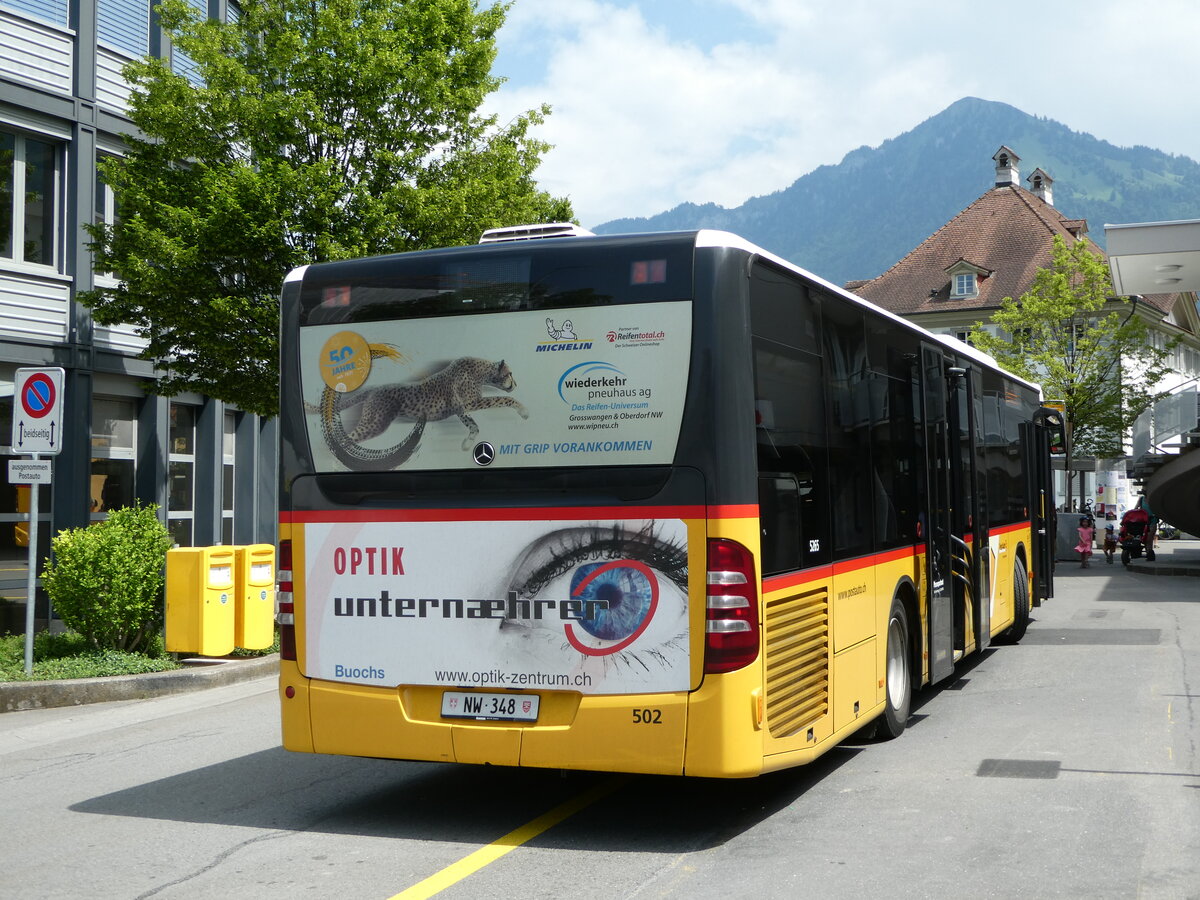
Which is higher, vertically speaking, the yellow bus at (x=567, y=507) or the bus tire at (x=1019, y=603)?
the yellow bus at (x=567, y=507)

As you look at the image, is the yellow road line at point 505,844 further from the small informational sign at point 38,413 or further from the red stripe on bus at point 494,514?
the small informational sign at point 38,413

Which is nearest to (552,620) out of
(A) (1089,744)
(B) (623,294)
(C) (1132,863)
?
(B) (623,294)

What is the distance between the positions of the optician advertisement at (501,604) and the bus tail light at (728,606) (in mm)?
131

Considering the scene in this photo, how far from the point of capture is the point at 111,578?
13.2m

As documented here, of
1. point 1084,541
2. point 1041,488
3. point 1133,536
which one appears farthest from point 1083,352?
point 1041,488

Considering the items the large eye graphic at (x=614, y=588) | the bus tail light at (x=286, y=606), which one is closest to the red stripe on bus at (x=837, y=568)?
the large eye graphic at (x=614, y=588)

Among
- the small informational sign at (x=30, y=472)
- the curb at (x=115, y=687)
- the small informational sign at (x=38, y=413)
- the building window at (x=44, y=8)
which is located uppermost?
the building window at (x=44, y=8)

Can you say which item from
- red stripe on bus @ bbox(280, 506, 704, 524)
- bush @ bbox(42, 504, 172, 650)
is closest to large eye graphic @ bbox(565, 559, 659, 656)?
red stripe on bus @ bbox(280, 506, 704, 524)

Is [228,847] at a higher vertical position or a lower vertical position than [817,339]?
lower

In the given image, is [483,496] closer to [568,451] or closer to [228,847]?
[568,451]

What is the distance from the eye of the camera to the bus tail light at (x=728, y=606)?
631 cm

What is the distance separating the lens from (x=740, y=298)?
21.3ft

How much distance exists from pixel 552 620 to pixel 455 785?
200 centimetres

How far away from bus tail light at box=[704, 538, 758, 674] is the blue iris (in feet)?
1.08
